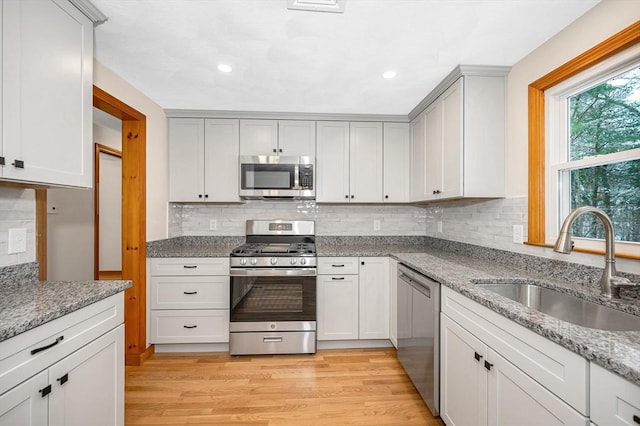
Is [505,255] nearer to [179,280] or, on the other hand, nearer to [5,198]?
[179,280]

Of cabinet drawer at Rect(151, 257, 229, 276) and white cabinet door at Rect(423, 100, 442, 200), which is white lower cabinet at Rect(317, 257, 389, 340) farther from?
cabinet drawer at Rect(151, 257, 229, 276)

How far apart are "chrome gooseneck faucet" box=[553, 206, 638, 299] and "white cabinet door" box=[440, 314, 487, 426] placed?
22.1 inches

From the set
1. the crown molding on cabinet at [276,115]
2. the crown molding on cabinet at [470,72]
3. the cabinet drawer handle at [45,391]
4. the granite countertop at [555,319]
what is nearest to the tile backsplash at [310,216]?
the crown molding on cabinet at [276,115]

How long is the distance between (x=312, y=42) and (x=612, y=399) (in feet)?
6.66

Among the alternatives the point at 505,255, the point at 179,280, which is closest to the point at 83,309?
the point at 179,280

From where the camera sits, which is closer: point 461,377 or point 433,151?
point 461,377

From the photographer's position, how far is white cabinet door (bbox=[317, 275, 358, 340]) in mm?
2668

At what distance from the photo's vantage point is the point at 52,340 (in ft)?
3.41

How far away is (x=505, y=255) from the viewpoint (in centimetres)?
205

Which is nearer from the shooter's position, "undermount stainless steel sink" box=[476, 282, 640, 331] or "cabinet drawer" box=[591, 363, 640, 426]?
"cabinet drawer" box=[591, 363, 640, 426]

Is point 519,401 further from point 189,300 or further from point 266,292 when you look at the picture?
point 189,300

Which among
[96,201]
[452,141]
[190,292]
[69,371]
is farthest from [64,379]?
[96,201]

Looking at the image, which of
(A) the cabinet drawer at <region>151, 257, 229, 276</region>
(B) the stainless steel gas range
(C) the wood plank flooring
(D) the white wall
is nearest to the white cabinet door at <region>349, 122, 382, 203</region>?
(B) the stainless steel gas range

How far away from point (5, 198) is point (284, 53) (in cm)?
173
